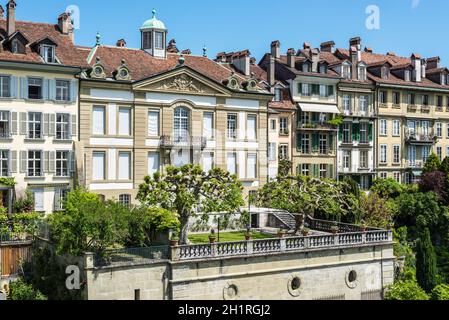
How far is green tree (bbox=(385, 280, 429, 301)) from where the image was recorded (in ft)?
123

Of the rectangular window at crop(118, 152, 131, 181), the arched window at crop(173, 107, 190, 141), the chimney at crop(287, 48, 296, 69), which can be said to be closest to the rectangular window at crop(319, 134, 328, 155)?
the chimney at crop(287, 48, 296, 69)

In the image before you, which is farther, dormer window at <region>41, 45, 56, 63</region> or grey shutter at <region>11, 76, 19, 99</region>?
dormer window at <region>41, 45, 56, 63</region>

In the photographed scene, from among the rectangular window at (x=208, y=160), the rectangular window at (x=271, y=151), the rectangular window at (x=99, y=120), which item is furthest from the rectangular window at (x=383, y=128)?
the rectangular window at (x=99, y=120)

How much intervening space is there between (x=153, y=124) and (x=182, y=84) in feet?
12.1

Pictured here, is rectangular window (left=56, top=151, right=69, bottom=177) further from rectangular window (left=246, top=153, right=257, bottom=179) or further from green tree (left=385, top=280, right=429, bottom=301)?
green tree (left=385, top=280, right=429, bottom=301)

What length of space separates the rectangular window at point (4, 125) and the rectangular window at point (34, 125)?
1360mm

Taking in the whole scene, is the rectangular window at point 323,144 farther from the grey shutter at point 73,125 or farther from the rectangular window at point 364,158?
the grey shutter at point 73,125

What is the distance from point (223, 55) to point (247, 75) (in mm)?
6692

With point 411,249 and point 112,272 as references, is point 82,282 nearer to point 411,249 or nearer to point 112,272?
point 112,272

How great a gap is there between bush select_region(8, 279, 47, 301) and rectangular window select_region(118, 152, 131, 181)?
45.4ft

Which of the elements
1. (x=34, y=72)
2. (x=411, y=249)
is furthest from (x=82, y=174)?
(x=411, y=249)

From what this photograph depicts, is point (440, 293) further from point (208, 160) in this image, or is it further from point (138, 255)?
point (208, 160)

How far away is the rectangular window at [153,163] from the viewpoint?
155ft
